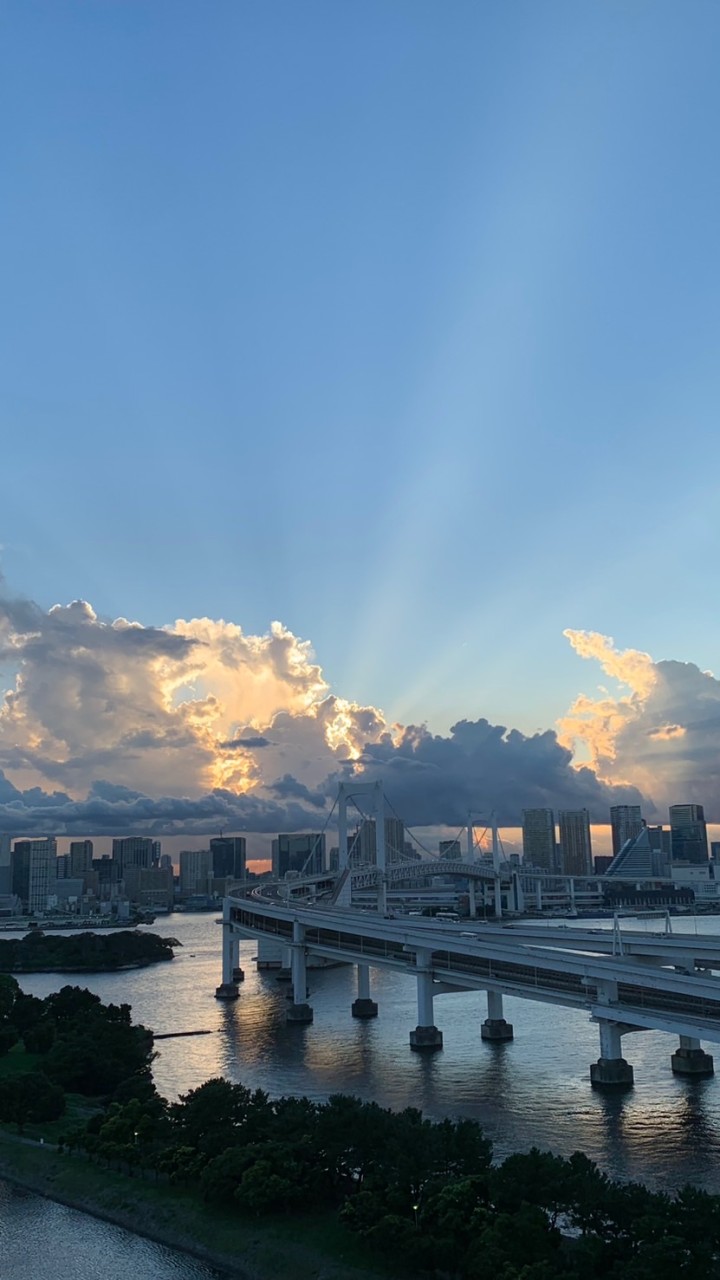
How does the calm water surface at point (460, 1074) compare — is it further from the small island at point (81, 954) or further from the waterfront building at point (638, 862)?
the waterfront building at point (638, 862)

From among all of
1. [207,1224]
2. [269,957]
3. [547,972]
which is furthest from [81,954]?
[207,1224]

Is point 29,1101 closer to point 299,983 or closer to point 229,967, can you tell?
point 299,983

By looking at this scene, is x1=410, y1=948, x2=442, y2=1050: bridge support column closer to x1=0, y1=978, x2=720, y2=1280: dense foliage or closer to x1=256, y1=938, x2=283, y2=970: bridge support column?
x1=0, y1=978, x2=720, y2=1280: dense foliage

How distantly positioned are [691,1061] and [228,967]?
32.8 m

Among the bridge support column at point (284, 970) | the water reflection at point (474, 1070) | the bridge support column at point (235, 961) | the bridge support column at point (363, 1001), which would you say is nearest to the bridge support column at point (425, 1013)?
the water reflection at point (474, 1070)

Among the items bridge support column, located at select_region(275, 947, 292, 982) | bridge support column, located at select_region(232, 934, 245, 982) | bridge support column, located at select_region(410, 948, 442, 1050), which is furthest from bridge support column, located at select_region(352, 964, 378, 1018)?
bridge support column, located at select_region(275, 947, 292, 982)

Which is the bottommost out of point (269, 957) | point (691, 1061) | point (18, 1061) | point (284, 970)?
point (284, 970)

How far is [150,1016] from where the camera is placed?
5050 cm

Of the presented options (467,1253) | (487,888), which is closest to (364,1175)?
(467,1253)

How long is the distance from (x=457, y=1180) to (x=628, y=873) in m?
184

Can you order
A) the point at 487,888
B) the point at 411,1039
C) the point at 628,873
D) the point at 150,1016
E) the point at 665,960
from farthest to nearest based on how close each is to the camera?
the point at 628,873 → the point at 487,888 → the point at 150,1016 → the point at 665,960 → the point at 411,1039

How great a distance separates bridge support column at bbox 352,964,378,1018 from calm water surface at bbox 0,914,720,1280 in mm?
664

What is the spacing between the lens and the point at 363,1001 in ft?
158

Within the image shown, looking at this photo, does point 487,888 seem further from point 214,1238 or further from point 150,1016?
point 214,1238
